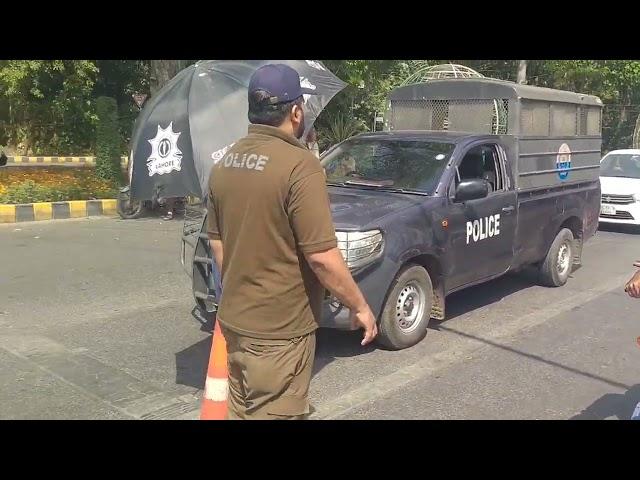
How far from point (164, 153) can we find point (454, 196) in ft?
8.27

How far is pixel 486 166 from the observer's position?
631cm

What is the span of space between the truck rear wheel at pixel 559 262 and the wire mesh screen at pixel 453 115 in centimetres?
154

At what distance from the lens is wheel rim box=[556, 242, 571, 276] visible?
7.53 metres

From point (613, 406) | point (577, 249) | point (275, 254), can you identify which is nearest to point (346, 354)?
point (613, 406)

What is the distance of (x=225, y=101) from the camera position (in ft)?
14.6

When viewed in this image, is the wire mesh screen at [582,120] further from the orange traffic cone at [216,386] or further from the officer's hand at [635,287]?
the orange traffic cone at [216,386]

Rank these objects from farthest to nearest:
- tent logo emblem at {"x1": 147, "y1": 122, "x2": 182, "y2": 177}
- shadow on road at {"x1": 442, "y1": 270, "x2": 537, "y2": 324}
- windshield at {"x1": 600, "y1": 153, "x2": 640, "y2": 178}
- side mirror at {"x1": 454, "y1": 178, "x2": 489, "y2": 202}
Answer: windshield at {"x1": 600, "y1": 153, "x2": 640, "y2": 178}
shadow on road at {"x1": 442, "y1": 270, "x2": 537, "y2": 324}
side mirror at {"x1": 454, "y1": 178, "x2": 489, "y2": 202}
tent logo emblem at {"x1": 147, "y1": 122, "x2": 182, "y2": 177}

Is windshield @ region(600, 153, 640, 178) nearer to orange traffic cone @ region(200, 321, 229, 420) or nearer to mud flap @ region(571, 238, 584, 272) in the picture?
mud flap @ region(571, 238, 584, 272)

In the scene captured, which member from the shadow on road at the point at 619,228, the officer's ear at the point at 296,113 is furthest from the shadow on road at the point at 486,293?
the shadow on road at the point at 619,228

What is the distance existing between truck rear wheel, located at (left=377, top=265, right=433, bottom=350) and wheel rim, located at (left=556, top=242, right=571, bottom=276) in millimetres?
2756

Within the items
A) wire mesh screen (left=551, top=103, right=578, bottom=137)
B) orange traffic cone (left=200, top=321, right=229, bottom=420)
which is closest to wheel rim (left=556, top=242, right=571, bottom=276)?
wire mesh screen (left=551, top=103, right=578, bottom=137)

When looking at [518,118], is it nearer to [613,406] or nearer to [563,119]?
[563,119]
